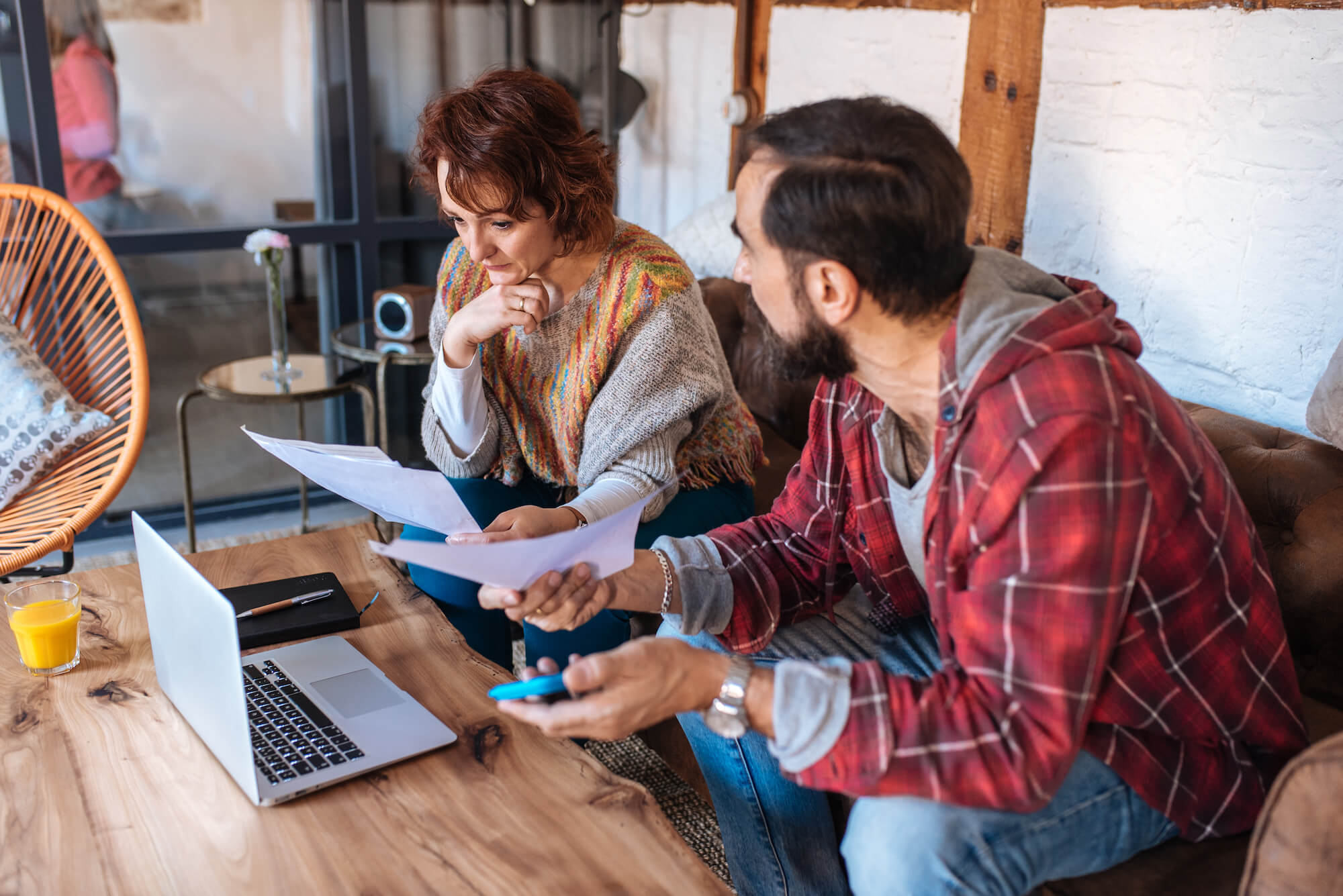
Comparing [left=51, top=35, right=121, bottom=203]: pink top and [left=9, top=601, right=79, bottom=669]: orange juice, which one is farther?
[left=51, top=35, right=121, bottom=203]: pink top

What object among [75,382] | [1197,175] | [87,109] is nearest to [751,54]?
[1197,175]

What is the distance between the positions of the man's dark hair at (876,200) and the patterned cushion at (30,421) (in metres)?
1.43

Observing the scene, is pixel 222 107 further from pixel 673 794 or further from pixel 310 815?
pixel 310 815

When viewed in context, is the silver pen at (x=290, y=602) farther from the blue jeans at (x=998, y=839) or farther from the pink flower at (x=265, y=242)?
the pink flower at (x=265, y=242)

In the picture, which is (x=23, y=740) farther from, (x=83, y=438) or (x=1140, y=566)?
(x=1140, y=566)

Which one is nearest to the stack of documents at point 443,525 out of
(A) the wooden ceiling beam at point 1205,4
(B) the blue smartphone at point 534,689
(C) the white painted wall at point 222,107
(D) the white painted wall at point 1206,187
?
(B) the blue smartphone at point 534,689

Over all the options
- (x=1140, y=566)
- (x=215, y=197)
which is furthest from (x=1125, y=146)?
(x=215, y=197)

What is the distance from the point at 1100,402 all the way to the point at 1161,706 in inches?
11.7

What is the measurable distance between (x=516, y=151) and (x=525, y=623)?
0.67 metres

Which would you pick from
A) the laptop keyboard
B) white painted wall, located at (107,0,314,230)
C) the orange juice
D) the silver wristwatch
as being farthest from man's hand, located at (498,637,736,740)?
white painted wall, located at (107,0,314,230)

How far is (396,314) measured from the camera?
8.33 ft

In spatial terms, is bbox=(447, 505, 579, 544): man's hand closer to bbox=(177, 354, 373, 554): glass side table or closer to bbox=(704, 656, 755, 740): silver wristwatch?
bbox=(704, 656, 755, 740): silver wristwatch

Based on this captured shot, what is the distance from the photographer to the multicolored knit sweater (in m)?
1.64

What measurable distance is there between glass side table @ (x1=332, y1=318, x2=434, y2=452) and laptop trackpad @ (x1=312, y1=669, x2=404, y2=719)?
4.05ft
